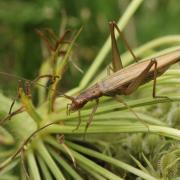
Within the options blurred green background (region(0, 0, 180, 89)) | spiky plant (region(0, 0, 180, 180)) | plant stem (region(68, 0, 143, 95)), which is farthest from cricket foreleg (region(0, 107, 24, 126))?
blurred green background (region(0, 0, 180, 89))

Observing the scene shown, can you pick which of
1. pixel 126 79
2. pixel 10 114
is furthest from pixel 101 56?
pixel 10 114

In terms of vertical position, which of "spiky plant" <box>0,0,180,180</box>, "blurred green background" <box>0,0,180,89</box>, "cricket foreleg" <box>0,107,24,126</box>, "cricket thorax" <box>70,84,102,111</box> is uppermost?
"blurred green background" <box>0,0,180,89</box>

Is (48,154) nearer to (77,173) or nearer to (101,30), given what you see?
(77,173)

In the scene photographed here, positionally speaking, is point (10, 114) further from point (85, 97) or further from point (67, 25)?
point (67, 25)

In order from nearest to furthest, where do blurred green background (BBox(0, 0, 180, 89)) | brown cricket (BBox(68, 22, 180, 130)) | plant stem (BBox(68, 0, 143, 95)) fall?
brown cricket (BBox(68, 22, 180, 130)) < plant stem (BBox(68, 0, 143, 95)) < blurred green background (BBox(0, 0, 180, 89))

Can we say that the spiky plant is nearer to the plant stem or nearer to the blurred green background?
the plant stem
